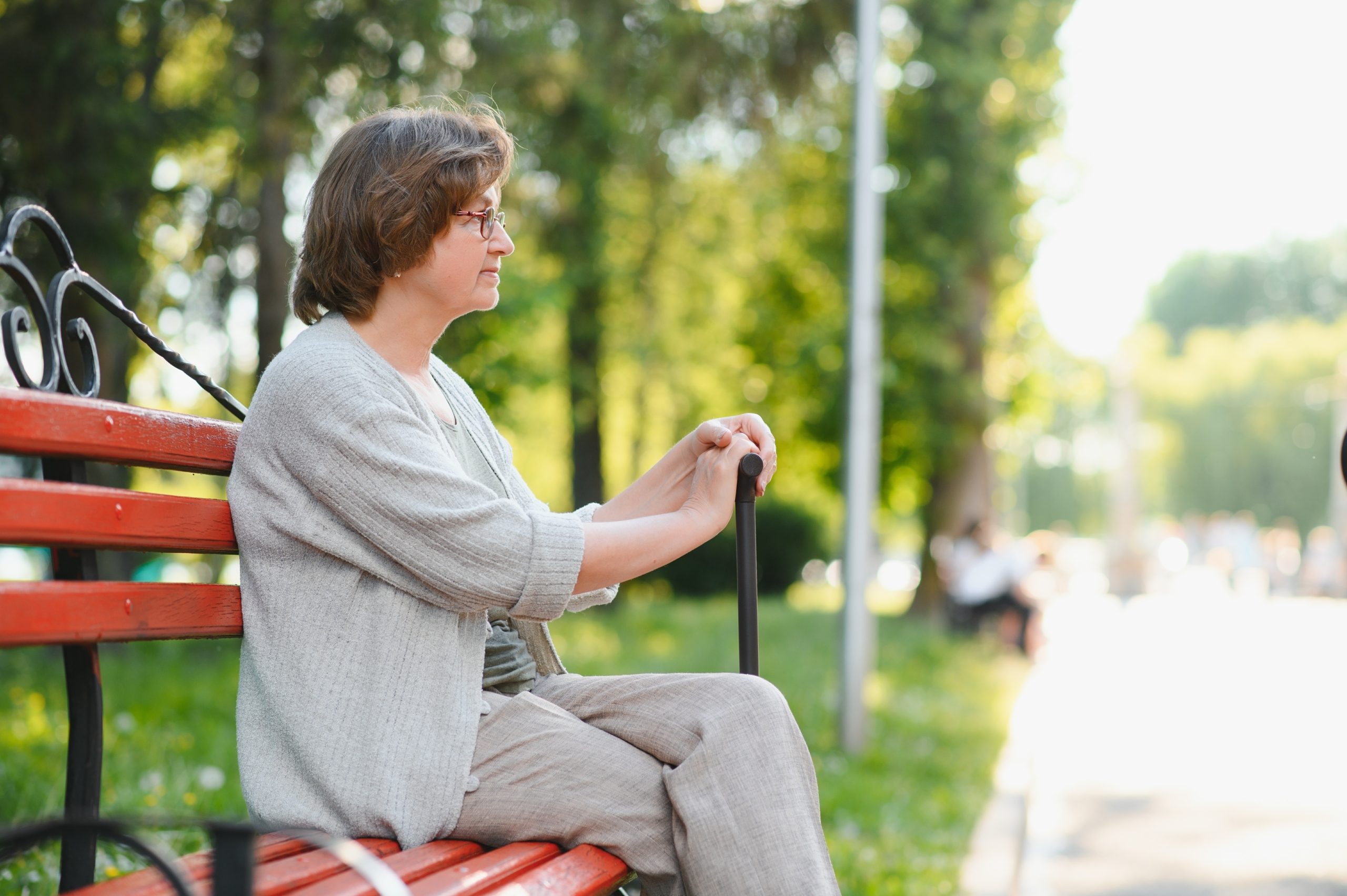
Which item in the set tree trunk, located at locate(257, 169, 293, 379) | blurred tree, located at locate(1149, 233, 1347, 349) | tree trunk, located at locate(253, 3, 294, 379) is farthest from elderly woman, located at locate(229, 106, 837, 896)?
blurred tree, located at locate(1149, 233, 1347, 349)

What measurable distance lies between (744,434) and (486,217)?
0.64 meters

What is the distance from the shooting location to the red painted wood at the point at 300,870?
170 cm

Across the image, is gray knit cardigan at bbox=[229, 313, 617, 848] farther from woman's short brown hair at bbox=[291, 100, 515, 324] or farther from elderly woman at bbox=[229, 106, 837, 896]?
woman's short brown hair at bbox=[291, 100, 515, 324]

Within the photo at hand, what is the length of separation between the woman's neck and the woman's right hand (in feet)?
1.73

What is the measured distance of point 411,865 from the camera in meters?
1.84

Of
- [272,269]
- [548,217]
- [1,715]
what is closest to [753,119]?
[548,217]

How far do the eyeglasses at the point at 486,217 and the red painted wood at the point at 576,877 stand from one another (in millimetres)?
1001

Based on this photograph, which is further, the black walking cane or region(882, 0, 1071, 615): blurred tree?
region(882, 0, 1071, 615): blurred tree

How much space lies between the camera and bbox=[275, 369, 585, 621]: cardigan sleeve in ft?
6.33

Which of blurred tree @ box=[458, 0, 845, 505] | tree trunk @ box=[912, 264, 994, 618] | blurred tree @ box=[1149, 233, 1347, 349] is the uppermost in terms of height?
blurred tree @ box=[1149, 233, 1347, 349]

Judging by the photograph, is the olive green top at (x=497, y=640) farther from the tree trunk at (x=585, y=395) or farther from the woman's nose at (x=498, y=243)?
the tree trunk at (x=585, y=395)

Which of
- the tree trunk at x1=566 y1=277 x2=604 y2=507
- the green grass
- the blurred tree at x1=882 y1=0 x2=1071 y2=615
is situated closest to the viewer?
the green grass

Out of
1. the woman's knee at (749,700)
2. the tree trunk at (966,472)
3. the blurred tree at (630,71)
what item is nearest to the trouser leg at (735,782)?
the woman's knee at (749,700)

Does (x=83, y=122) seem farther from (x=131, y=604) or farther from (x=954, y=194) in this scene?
(x=954, y=194)
